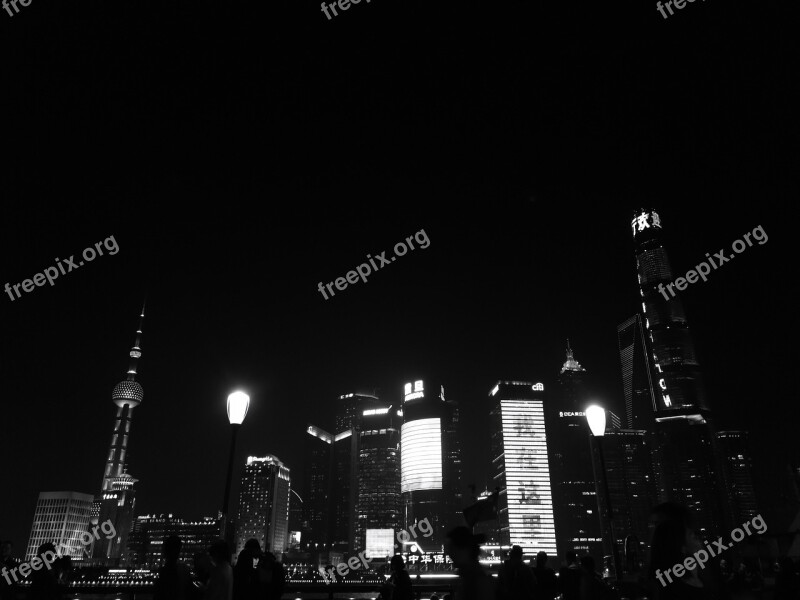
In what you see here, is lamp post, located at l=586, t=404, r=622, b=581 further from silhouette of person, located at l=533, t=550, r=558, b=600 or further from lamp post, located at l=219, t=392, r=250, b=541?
lamp post, located at l=219, t=392, r=250, b=541

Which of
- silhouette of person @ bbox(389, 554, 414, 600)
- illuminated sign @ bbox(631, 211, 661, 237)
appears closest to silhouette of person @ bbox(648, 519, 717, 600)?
silhouette of person @ bbox(389, 554, 414, 600)

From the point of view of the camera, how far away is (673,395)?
179000 millimetres

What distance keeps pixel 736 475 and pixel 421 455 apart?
105 metres

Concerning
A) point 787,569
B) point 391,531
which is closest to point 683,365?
point 391,531

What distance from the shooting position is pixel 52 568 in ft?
27.8

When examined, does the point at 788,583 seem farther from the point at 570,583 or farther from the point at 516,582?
the point at 516,582

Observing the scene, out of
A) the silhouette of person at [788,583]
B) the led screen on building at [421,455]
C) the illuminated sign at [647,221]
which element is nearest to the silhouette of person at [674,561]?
the silhouette of person at [788,583]

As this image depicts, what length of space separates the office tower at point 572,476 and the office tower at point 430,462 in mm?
32704

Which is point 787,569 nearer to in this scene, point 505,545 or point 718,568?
point 718,568

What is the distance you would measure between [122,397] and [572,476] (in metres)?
156

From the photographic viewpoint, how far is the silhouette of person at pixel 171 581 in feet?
20.5

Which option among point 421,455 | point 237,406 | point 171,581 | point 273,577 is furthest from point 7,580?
point 421,455

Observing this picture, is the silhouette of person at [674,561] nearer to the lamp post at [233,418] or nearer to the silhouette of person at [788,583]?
the silhouette of person at [788,583]

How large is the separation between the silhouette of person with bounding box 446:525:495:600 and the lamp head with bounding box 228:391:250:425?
7071 mm
